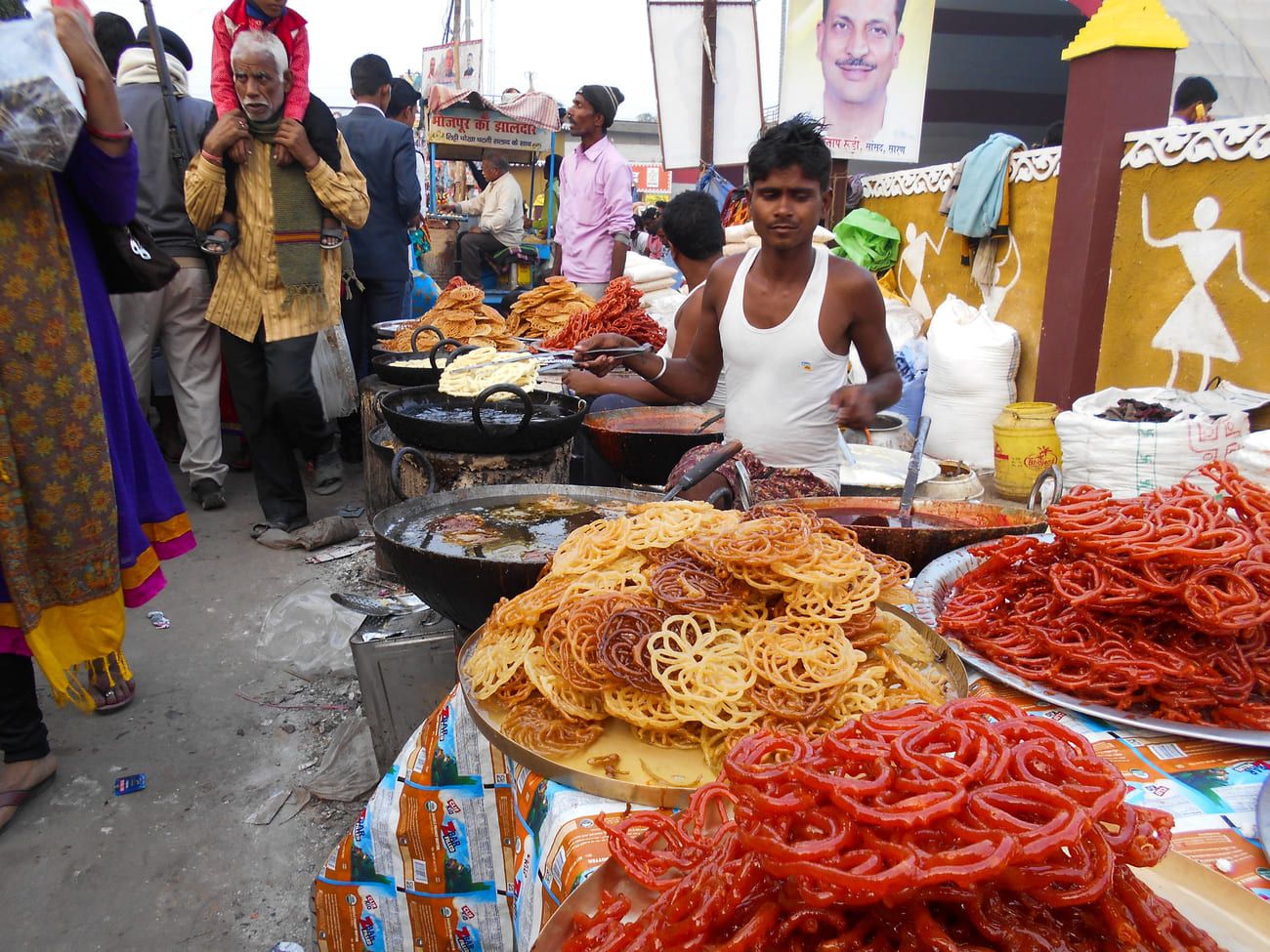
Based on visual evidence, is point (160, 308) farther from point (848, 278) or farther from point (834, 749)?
point (834, 749)

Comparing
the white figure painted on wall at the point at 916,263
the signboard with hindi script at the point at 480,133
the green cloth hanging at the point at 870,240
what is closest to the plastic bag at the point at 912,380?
the white figure painted on wall at the point at 916,263

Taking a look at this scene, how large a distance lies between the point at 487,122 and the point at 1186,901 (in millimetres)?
17049

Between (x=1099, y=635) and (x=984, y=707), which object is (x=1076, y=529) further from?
(x=984, y=707)

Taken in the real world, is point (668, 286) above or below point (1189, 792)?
above

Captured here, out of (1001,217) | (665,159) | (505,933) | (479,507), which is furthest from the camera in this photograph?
(665,159)

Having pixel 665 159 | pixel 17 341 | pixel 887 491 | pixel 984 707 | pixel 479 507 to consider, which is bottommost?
pixel 887 491

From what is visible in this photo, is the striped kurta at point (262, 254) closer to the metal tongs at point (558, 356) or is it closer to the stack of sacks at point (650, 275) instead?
the metal tongs at point (558, 356)

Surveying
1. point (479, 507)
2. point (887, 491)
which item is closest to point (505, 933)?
point (479, 507)

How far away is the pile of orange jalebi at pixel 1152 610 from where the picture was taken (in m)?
1.45

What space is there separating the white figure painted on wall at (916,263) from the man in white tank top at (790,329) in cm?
460

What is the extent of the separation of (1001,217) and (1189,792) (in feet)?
18.9

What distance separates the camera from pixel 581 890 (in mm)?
991

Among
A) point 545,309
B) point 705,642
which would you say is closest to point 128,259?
point 705,642

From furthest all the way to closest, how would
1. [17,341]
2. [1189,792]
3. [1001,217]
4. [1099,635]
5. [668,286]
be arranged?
1. [668,286]
2. [1001,217]
3. [17,341]
4. [1099,635]
5. [1189,792]
